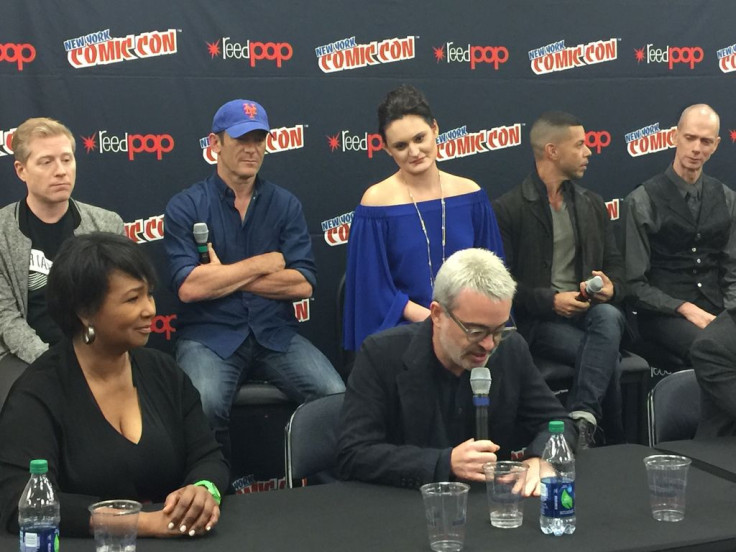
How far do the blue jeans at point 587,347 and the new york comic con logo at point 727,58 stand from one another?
1830 mm

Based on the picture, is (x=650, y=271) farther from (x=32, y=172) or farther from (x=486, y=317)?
(x=32, y=172)

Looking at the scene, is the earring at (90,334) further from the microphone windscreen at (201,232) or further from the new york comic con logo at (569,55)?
the new york comic con logo at (569,55)

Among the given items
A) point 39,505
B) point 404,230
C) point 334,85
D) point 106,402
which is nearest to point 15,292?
point 106,402

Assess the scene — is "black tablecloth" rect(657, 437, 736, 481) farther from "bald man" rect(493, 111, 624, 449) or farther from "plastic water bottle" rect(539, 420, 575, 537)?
"bald man" rect(493, 111, 624, 449)

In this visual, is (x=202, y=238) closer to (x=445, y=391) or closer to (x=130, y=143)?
(x=130, y=143)

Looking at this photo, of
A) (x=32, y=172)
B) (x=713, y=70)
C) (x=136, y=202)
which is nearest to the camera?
(x=32, y=172)

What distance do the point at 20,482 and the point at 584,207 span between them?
3.08m

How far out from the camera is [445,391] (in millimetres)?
2727

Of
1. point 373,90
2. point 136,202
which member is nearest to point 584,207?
point 373,90

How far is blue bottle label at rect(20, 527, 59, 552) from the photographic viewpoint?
6.32 feet

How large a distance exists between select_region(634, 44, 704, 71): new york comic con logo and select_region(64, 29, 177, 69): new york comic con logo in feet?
Result: 8.01

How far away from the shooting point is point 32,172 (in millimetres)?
3762

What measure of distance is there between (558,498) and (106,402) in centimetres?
111

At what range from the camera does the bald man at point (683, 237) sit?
477 centimetres
